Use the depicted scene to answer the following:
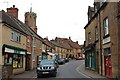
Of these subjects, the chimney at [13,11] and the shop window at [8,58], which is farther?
the chimney at [13,11]

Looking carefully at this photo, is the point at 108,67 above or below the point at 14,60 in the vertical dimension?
below

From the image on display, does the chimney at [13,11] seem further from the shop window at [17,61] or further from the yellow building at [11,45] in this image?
the shop window at [17,61]

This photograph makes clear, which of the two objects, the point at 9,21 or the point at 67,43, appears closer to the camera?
the point at 9,21

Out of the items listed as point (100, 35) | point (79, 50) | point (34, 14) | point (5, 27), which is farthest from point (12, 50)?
point (79, 50)

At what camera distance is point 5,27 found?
27.0 metres

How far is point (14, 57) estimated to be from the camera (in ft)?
102

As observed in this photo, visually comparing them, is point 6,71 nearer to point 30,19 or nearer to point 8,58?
point 8,58

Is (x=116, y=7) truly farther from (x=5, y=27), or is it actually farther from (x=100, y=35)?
(x=5, y=27)

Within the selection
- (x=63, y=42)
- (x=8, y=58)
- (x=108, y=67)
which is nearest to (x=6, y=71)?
(x=8, y=58)

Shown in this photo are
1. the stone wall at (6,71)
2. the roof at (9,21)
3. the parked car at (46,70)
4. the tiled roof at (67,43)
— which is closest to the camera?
the stone wall at (6,71)

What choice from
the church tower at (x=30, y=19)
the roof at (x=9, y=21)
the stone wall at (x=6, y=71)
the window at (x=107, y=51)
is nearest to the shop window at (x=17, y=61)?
the roof at (x=9, y=21)

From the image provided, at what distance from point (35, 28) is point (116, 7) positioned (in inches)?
1219

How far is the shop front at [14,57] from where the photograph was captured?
26859 mm

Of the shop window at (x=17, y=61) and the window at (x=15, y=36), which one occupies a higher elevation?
the window at (x=15, y=36)
